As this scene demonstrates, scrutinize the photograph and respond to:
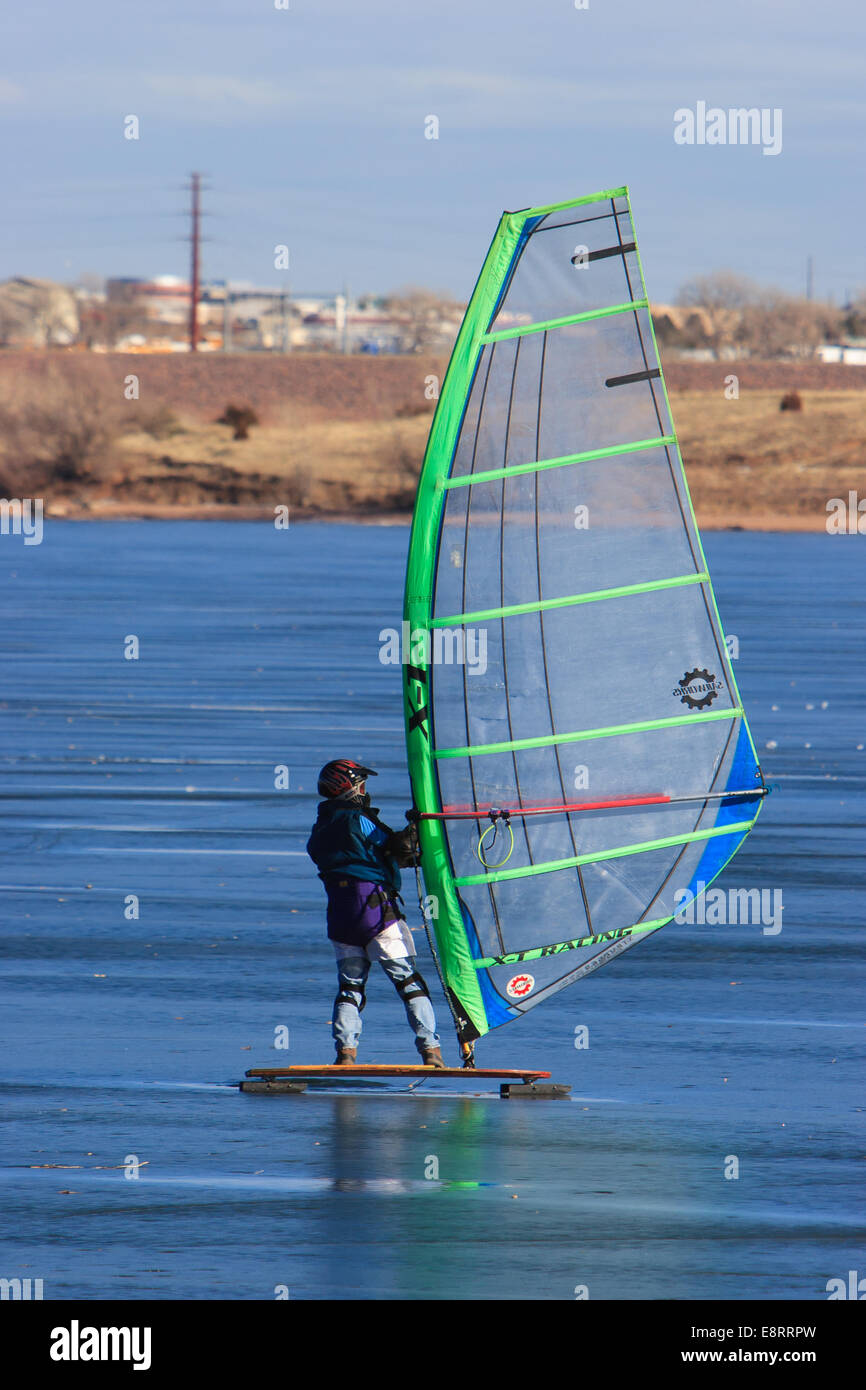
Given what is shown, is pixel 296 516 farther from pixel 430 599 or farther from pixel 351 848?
pixel 351 848

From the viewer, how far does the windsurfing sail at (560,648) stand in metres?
10.0

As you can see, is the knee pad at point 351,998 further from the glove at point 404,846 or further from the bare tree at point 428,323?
the bare tree at point 428,323

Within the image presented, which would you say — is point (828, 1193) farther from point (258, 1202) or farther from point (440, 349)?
point (440, 349)

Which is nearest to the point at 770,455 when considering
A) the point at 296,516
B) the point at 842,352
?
the point at 296,516

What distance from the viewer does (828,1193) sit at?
8.11m

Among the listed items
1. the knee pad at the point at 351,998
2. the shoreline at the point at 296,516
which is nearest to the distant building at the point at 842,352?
the shoreline at the point at 296,516

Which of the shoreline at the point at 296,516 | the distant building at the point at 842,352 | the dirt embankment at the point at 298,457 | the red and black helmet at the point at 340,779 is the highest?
the distant building at the point at 842,352

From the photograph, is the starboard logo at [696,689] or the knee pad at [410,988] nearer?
the knee pad at [410,988]

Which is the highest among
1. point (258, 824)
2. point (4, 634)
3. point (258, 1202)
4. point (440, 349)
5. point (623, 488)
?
point (440, 349)

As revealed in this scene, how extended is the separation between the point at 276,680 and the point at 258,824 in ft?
33.6

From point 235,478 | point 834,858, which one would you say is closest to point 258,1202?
point 834,858

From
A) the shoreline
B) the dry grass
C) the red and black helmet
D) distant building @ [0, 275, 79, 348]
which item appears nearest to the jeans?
the red and black helmet

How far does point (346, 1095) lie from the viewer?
9.58 meters

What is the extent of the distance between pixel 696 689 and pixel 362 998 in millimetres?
2155
